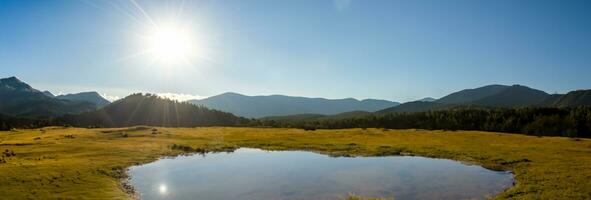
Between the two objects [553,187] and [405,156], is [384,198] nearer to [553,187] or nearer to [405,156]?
[553,187]

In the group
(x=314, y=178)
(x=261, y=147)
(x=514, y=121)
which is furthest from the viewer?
(x=514, y=121)

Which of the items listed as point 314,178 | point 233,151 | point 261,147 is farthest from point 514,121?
point 314,178

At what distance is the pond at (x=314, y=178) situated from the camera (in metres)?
38.0

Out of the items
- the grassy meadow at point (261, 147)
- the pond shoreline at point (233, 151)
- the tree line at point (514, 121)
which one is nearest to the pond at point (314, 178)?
the pond shoreline at point (233, 151)

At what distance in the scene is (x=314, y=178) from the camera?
46719mm

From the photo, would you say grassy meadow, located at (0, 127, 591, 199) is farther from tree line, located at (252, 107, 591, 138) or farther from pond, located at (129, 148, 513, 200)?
tree line, located at (252, 107, 591, 138)

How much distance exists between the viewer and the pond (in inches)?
1496

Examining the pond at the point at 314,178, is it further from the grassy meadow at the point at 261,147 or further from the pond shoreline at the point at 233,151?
the grassy meadow at the point at 261,147

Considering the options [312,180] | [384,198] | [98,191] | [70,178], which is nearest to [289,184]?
[312,180]

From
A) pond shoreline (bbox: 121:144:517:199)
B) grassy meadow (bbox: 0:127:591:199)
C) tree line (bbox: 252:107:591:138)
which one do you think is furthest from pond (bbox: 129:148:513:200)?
tree line (bbox: 252:107:591:138)

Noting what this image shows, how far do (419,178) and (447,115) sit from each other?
6091 inches

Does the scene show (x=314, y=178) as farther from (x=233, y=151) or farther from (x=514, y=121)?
(x=514, y=121)

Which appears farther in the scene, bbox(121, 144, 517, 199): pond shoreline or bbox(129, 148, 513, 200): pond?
bbox(121, 144, 517, 199): pond shoreline

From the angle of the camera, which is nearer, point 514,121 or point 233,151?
point 233,151
